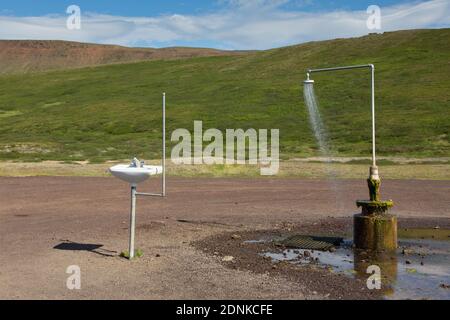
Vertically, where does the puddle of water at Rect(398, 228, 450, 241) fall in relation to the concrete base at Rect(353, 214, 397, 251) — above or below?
below

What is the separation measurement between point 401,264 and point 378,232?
1076 millimetres

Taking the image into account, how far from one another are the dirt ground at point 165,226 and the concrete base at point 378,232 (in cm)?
261

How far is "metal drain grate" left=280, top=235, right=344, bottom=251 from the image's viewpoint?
39.8 ft

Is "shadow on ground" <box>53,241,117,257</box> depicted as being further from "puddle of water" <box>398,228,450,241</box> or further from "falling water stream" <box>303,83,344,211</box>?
"puddle of water" <box>398,228,450,241</box>

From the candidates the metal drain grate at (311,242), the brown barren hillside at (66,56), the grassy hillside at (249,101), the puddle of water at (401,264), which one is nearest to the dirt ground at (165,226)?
the puddle of water at (401,264)

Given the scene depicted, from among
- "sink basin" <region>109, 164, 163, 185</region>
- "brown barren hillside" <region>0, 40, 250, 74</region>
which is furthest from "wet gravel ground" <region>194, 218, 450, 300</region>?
"brown barren hillside" <region>0, 40, 250, 74</region>

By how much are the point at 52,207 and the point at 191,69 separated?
3565 inches

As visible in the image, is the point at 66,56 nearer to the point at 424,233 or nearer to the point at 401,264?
the point at 424,233

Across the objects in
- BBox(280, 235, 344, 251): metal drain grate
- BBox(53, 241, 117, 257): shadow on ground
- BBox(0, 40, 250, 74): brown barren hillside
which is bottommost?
BBox(280, 235, 344, 251): metal drain grate

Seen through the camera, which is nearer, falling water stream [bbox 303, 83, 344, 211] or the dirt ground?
the dirt ground

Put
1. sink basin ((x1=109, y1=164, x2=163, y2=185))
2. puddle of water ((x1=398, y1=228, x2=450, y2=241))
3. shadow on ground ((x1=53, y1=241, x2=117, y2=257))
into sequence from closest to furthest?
sink basin ((x1=109, y1=164, x2=163, y2=185)) → shadow on ground ((x1=53, y1=241, x2=117, y2=257)) → puddle of water ((x1=398, y1=228, x2=450, y2=241))

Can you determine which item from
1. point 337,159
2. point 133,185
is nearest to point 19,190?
point 133,185

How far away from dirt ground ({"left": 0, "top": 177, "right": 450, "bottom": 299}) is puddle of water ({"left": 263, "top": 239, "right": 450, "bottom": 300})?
798 millimetres
